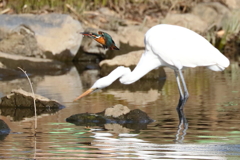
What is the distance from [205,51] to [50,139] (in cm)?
390

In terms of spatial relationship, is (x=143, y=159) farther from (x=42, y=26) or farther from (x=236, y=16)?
(x=236, y=16)

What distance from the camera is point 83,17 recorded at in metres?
23.5

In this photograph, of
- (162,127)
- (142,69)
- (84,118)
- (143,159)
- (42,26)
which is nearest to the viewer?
(143,159)

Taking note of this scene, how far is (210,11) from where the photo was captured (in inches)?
1027

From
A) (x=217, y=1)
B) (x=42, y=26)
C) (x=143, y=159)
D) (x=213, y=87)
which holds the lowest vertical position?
(x=143, y=159)

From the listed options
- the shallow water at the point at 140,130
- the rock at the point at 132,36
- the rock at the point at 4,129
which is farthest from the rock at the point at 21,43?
the rock at the point at 4,129

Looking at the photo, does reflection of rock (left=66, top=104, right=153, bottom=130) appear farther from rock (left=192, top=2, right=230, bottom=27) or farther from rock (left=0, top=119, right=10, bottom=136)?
rock (left=192, top=2, right=230, bottom=27)

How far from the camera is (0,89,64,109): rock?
10695 millimetres

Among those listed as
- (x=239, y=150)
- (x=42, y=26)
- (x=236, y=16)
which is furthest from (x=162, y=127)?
(x=236, y=16)

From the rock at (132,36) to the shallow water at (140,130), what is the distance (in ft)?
24.8

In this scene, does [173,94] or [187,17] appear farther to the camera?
[187,17]

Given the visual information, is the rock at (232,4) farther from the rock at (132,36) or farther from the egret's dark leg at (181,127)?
the egret's dark leg at (181,127)

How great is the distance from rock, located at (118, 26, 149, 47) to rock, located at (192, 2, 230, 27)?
14.4ft

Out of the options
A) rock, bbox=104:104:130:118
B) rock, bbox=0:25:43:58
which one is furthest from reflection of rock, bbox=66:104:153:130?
rock, bbox=0:25:43:58
